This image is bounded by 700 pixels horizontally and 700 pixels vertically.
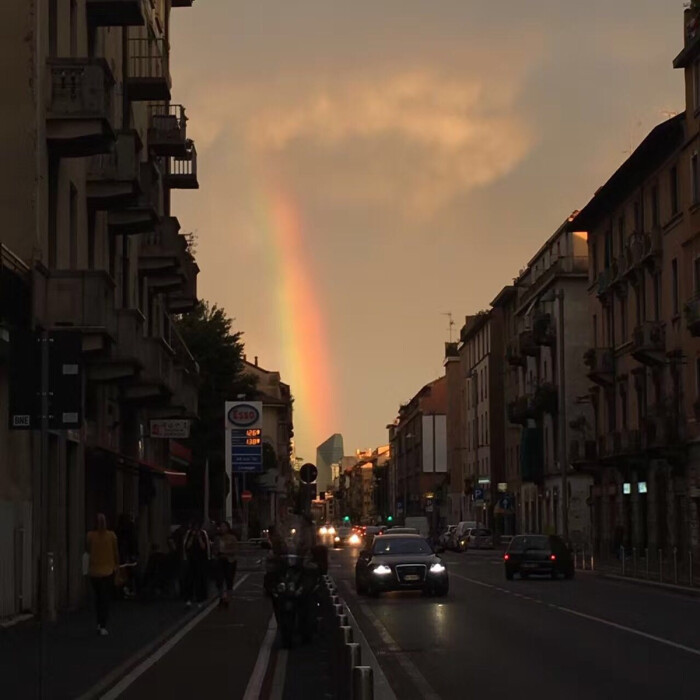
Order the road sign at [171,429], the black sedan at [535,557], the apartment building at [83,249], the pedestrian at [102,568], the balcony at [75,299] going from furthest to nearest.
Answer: the black sedan at [535,557], the road sign at [171,429], the balcony at [75,299], the apartment building at [83,249], the pedestrian at [102,568]

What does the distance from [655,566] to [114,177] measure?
29330mm

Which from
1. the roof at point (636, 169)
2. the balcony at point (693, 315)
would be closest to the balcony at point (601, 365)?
the roof at point (636, 169)

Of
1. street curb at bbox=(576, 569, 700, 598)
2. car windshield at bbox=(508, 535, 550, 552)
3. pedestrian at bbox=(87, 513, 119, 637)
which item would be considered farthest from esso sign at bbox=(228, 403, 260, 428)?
pedestrian at bbox=(87, 513, 119, 637)

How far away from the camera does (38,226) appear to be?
24.9m

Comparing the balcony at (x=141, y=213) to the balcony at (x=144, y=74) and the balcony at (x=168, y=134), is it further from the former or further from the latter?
the balcony at (x=168, y=134)

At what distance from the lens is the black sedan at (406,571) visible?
117ft

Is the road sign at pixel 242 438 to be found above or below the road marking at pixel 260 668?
above

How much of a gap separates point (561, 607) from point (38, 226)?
516 inches

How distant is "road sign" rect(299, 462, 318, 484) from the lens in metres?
35.0

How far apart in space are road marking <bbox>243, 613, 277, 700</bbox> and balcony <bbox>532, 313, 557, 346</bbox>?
58.0m

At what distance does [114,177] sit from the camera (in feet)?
101

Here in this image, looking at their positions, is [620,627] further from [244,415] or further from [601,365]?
[601,365]

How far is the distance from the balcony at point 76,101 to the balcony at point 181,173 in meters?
20.3

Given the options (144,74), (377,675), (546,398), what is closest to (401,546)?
(144,74)
